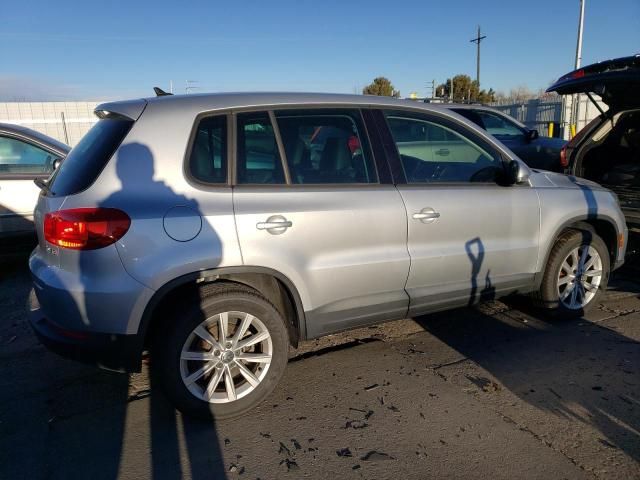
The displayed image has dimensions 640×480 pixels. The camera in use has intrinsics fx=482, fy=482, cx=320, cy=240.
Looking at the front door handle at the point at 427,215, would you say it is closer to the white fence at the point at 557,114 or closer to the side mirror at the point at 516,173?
the side mirror at the point at 516,173

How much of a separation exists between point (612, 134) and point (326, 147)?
14.9ft

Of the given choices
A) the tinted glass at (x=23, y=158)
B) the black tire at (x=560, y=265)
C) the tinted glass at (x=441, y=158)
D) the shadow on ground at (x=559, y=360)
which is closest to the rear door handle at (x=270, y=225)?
the tinted glass at (x=441, y=158)

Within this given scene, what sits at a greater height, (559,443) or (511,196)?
(511,196)

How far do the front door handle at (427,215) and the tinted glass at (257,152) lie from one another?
96cm

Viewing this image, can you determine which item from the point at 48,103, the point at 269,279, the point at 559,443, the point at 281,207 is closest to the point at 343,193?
the point at 281,207

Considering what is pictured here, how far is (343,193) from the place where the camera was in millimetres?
3037

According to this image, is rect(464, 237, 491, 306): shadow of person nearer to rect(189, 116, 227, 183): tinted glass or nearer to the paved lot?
the paved lot

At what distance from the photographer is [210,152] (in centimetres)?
278

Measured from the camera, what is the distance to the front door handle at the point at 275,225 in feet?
9.07

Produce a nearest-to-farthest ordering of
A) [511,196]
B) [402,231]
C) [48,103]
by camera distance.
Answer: [402,231] → [511,196] → [48,103]

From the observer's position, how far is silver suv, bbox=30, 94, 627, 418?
2564 mm

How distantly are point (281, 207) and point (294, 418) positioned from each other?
127 cm

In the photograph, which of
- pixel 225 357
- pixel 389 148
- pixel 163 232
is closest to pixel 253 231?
pixel 163 232

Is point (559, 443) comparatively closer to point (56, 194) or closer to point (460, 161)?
point (460, 161)
